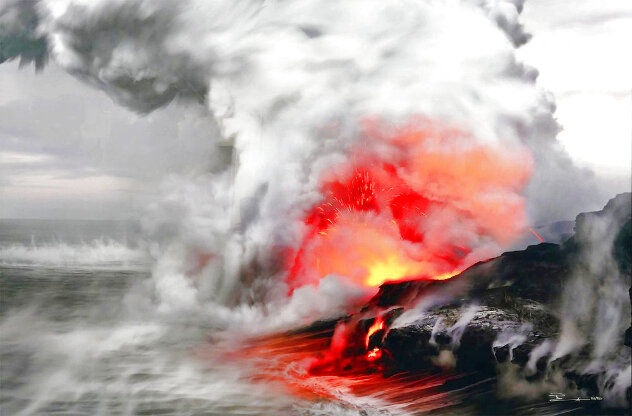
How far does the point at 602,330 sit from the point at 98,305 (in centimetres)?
1292

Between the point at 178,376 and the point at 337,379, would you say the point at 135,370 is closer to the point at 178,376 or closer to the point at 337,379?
the point at 178,376

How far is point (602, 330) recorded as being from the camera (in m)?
10.6

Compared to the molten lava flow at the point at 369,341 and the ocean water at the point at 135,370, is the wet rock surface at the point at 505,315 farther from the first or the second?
the ocean water at the point at 135,370

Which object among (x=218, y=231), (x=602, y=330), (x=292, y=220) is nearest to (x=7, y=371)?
(x=218, y=231)

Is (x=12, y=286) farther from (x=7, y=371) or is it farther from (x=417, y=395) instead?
(x=417, y=395)

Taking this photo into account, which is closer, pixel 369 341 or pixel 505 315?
pixel 505 315

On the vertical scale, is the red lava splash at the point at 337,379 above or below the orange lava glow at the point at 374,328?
below

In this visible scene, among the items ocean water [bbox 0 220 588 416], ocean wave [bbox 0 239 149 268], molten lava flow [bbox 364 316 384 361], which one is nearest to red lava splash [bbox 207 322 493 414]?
ocean water [bbox 0 220 588 416]

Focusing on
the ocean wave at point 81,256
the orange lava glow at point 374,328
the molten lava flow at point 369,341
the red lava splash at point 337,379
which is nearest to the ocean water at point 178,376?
the red lava splash at point 337,379

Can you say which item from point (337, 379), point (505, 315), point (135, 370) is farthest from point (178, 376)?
point (505, 315)
